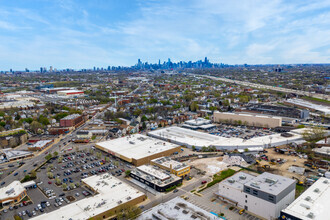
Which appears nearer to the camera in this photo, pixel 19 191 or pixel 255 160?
pixel 19 191

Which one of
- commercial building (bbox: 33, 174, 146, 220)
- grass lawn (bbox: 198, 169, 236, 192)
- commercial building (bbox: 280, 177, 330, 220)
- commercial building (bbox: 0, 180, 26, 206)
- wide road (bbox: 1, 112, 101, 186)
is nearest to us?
commercial building (bbox: 280, 177, 330, 220)

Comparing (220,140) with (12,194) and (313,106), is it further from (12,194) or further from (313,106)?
(313,106)

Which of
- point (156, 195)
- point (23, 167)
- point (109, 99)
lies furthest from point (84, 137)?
point (109, 99)

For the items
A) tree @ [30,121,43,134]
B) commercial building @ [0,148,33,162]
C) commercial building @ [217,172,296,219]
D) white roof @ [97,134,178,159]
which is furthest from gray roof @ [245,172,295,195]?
tree @ [30,121,43,134]

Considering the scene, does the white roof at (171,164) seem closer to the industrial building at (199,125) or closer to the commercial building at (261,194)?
the commercial building at (261,194)

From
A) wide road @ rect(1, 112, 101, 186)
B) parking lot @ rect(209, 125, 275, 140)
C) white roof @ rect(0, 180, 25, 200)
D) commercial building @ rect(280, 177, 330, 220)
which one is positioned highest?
commercial building @ rect(280, 177, 330, 220)

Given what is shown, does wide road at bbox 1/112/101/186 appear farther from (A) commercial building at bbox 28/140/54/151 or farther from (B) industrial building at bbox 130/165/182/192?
(B) industrial building at bbox 130/165/182/192

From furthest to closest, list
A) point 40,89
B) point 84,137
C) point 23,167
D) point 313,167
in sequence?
point 40,89 < point 84,137 < point 23,167 < point 313,167

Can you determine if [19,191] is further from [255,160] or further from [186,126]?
[186,126]
